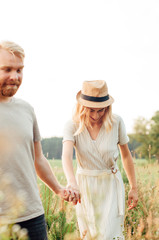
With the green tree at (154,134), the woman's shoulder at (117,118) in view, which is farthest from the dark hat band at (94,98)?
the green tree at (154,134)

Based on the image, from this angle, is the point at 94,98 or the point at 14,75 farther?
the point at 94,98

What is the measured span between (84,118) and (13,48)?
131cm

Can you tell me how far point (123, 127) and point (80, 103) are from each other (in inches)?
22.2

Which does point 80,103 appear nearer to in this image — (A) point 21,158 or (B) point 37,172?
(B) point 37,172

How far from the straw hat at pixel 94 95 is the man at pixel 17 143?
1.04 meters

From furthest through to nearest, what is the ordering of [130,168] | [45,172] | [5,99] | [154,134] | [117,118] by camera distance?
[154,134], [130,168], [117,118], [45,172], [5,99]

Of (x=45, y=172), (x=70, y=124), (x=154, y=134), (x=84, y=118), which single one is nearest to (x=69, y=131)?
(x=70, y=124)

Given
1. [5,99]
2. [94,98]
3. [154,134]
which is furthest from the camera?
[154,134]

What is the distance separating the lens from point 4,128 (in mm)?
2205

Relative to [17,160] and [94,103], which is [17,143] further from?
[94,103]

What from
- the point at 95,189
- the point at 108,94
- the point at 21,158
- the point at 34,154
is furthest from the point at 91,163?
the point at 21,158

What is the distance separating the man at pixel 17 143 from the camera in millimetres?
2178

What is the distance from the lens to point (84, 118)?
336 centimetres

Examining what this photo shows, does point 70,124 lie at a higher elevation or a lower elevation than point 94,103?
lower
